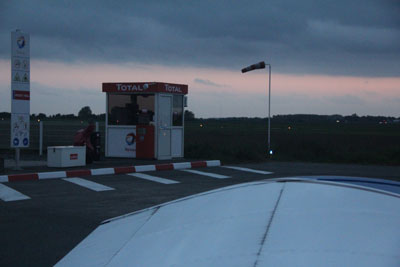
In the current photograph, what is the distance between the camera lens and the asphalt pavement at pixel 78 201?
6.80 metres

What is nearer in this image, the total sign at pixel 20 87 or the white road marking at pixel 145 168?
the total sign at pixel 20 87

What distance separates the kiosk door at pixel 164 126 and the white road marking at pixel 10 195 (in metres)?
Answer: 7.81

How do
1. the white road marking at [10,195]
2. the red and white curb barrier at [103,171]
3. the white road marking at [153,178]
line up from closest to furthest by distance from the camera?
the white road marking at [10,195], the red and white curb barrier at [103,171], the white road marking at [153,178]

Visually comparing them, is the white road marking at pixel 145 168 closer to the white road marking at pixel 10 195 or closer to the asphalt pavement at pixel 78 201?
the asphalt pavement at pixel 78 201

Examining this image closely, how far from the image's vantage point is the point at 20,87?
14.3 m

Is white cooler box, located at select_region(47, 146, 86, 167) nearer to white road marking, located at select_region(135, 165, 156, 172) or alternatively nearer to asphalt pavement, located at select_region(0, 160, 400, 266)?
asphalt pavement, located at select_region(0, 160, 400, 266)

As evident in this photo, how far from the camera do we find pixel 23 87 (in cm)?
1439

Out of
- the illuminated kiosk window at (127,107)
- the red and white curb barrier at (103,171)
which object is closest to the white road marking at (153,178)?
the red and white curb barrier at (103,171)

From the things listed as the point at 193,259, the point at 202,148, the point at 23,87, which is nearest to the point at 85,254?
the point at 193,259

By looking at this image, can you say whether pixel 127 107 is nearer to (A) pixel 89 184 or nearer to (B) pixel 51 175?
(B) pixel 51 175

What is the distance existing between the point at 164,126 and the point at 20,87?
617 cm

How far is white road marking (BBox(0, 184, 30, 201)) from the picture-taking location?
10399 millimetres

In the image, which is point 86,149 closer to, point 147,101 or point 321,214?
point 147,101

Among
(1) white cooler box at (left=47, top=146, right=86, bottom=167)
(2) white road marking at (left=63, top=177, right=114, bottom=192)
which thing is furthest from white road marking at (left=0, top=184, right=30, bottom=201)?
(1) white cooler box at (left=47, top=146, right=86, bottom=167)
